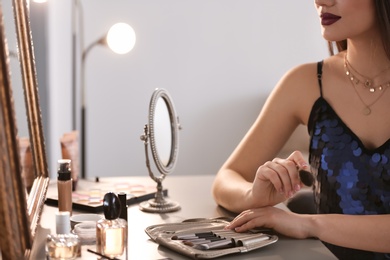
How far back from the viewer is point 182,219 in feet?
3.95

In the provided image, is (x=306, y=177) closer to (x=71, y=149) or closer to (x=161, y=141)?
(x=161, y=141)

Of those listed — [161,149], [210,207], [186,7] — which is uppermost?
[186,7]

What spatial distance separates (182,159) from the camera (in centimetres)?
349

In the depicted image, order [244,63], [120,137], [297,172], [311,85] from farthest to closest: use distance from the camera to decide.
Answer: [244,63], [120,137], [311,85], [297,172]

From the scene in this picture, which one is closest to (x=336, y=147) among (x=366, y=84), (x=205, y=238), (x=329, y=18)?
(x=366, y=84)

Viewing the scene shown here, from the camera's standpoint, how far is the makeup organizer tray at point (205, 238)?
0.94 metres

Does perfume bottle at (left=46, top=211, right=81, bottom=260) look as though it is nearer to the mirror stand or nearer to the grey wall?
the mirror stand

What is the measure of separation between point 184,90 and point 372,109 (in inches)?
82.8

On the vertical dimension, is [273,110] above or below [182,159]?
above

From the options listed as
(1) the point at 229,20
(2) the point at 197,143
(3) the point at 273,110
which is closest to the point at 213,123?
(2) the point at 197,143

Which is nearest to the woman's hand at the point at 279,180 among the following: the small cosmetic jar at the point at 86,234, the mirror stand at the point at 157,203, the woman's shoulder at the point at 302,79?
the mirror stand at the point at 157,203

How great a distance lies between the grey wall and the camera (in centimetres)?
326

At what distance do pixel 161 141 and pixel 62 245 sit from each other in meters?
0.48

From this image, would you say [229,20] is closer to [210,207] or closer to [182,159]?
[182,159]
